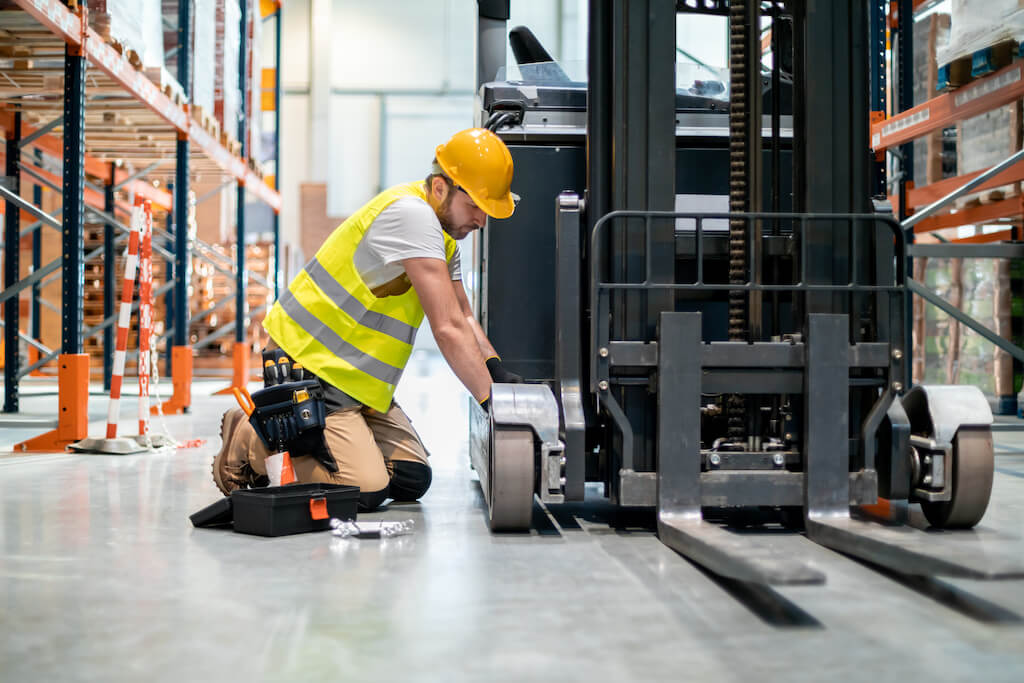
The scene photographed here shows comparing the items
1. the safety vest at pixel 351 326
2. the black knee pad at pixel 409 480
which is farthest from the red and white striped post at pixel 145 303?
the black knee pad at pixel 409 480

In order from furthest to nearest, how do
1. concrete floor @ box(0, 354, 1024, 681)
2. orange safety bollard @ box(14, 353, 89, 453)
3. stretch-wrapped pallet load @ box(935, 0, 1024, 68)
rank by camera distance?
stretch-wrapped pallet load @ box(935, 0, 1024, 68), orange safety bollard @ box(14, 353, 89, 453), concrete floor @ box(0, 354, 1024, 681)

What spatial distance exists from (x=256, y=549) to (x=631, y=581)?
1182 millimetres

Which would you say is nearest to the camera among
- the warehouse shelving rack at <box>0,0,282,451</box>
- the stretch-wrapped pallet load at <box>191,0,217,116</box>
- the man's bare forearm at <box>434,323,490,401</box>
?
the man's bare forearm at <box>434,323,490,401</box>

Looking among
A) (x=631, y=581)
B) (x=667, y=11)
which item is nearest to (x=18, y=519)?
(x=631, y=581)

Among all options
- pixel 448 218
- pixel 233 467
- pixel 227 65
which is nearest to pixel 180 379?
pixel 227 65

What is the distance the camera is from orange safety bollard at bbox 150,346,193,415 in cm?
859

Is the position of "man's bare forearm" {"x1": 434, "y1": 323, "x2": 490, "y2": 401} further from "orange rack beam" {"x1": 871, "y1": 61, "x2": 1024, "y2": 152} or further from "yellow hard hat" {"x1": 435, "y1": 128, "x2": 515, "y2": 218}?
"orange rack beam" {"x1": 871, "y1": 61, "x2": 1024, "y2": 152}

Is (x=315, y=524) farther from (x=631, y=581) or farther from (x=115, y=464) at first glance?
(x=115, y=464)

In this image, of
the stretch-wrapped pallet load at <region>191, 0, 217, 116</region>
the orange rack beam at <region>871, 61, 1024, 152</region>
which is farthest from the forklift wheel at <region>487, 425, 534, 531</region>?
the stretch-wrapped pallet load at <region>191, 0, 217, 116</region>

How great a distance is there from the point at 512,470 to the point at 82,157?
4489 mm

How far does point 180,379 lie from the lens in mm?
8594

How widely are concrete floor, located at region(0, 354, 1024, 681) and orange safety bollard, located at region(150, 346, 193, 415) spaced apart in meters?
5.10

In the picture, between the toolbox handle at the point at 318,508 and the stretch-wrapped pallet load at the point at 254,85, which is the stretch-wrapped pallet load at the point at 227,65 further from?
the toolbox handle at the point at 318,508

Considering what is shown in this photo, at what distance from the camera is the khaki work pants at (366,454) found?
3.66 m
